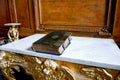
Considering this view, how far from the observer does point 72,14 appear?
93 centimetres

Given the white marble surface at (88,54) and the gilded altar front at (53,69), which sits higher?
the white marble surface at (88,54)

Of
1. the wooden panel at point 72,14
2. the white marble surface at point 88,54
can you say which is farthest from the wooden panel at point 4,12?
the white marble surface at point 88,54

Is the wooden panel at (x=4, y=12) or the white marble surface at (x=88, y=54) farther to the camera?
the wooden panel at (x=4, y=12)

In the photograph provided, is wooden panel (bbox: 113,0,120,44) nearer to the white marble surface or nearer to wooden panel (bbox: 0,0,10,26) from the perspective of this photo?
the white marble surface

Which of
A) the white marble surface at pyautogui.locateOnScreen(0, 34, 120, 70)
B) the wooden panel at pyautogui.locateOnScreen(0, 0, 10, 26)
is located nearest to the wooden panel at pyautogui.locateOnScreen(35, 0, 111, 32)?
the white marble surface at pyautogui.locateOnScreen(0, 34, 120, 70)

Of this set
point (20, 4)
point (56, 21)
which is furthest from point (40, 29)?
point (20, 4)

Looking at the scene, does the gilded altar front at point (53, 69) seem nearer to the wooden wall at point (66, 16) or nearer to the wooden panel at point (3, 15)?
the wooden wall at point (66, 16)

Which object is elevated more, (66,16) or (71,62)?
(66,16)

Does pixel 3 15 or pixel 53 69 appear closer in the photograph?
pixel 53 69

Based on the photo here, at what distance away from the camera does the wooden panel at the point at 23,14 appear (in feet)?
3.41

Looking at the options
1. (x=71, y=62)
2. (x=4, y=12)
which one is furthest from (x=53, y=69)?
(x=4, y=12)

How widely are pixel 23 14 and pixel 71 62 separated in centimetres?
71

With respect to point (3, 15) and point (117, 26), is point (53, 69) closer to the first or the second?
point (117, 26)

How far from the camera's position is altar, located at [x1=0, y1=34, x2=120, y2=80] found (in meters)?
0.54
